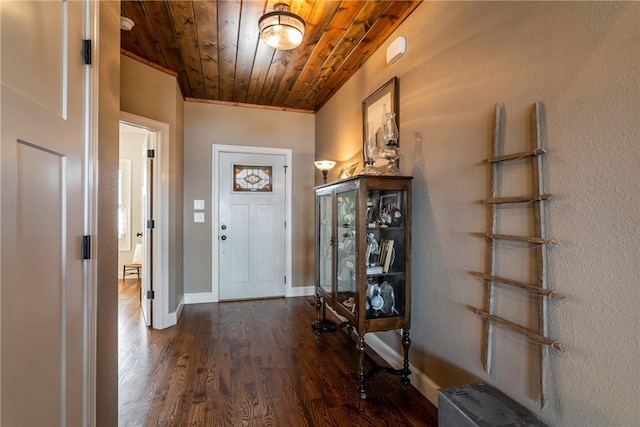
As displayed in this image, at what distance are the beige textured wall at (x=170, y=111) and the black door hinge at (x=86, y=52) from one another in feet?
6.04

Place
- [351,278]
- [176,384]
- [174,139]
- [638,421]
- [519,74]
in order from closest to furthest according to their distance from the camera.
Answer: [638,421], [519,74], [176,384], [351,278], [174,139]

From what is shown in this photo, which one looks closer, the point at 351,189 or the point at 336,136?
the point at 351,189

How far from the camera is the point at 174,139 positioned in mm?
3314

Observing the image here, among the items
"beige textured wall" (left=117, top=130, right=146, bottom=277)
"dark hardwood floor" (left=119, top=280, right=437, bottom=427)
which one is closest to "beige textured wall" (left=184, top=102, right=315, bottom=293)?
"dark hardwood floor" (left=119, top=280, right=437, bottom=427)

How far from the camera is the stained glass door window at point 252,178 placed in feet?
13.6

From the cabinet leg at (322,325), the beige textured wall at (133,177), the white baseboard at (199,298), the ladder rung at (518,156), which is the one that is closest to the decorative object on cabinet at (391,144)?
the ladder rung at (518,156)

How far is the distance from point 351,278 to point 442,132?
117cm

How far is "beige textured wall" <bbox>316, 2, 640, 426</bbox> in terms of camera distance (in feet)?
3.43

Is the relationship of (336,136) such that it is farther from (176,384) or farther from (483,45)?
(176,384)

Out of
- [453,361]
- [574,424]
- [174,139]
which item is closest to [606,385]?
[574,424]

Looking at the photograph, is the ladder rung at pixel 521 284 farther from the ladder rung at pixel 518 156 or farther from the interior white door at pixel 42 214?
the interior white door at pixel 42 214

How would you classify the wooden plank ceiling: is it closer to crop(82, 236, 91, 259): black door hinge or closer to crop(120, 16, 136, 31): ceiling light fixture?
crop(120, 16, 136, 31): ceiling light fixture

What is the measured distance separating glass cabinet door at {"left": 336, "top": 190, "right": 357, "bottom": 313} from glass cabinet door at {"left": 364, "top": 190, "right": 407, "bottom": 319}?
12cm

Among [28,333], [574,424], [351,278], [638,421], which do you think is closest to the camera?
[28,333]
